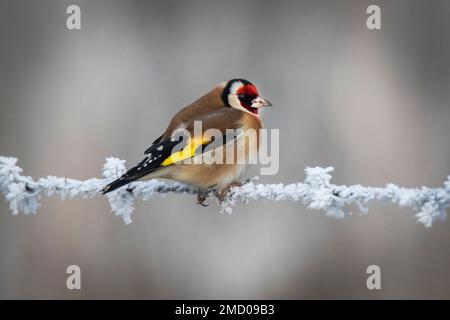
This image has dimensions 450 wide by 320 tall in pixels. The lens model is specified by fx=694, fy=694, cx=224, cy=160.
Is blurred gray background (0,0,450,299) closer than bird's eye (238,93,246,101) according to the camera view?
No

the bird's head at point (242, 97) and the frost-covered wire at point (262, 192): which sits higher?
the bird's head at point (242, 97)

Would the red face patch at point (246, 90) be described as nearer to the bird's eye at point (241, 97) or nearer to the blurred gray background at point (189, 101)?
the bird's eye at point (241, 97)

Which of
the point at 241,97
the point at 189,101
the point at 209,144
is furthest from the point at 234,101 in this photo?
the point at 189,101

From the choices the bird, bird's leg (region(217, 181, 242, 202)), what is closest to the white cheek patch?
the bird

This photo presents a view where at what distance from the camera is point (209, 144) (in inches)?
92.9

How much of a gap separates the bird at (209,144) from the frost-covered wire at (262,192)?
0.24ft

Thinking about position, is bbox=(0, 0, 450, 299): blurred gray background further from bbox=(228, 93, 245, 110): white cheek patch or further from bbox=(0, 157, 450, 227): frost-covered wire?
bbox=(0, 157, 450, 227): frost-covered wire

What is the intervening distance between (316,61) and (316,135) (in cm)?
47

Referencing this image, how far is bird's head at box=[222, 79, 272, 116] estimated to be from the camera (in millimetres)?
2621

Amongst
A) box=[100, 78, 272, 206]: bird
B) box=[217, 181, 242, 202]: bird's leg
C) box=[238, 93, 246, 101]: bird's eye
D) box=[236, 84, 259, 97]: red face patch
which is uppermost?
box=[236, 84, 259, 97]: red face patch

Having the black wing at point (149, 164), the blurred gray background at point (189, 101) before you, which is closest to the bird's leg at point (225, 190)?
the black wing at point (149, 164)

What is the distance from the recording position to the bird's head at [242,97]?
2.62 m
